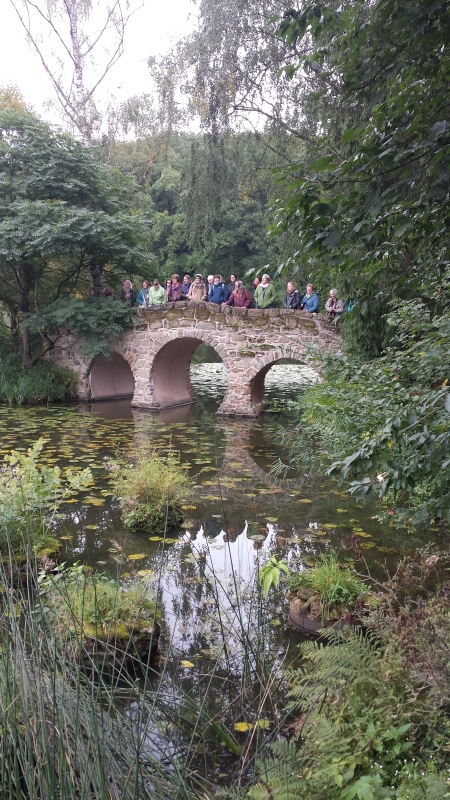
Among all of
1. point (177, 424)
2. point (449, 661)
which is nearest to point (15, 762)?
point (449, 661)

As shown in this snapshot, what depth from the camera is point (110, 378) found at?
667 inches

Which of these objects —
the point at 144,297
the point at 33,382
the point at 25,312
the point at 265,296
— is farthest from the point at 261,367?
the point at 25,312

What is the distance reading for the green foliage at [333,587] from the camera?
372 cm

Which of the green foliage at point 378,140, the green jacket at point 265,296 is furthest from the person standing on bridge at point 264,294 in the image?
the green foliage at point 378,140

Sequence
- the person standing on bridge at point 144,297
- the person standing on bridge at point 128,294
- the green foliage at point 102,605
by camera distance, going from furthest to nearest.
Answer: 1. the person standing on bridge at point 128,294
2. the person standing on bridge at point 144,297
3. the green foliage at point 102,605

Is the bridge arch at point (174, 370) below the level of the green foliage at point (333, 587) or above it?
above

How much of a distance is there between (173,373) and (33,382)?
11.7ft

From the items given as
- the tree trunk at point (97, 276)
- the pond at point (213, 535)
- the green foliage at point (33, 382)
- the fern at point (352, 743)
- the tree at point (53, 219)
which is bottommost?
the pond at point (213, 535)

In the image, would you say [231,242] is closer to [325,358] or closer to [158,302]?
[158,302]

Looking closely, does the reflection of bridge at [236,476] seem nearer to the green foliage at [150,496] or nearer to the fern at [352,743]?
the green foliage at [150,496]

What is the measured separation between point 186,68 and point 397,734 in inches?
545

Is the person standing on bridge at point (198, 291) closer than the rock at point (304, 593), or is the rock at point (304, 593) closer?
the rock at point (304, 593)

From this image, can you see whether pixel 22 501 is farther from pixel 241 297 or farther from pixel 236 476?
pixel 241 297

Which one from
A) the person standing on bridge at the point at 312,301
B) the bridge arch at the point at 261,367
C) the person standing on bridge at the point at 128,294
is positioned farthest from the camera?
the person standing on bridge at the point at 128,294
